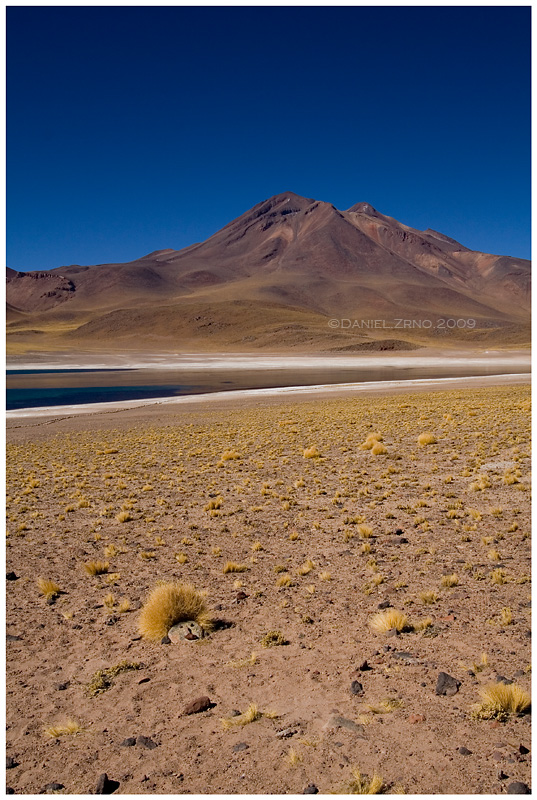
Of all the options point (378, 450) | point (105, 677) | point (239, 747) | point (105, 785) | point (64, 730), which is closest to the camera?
point (105, 785)

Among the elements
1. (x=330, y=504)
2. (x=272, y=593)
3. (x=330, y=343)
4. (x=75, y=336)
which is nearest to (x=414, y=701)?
(x=272, y=593)

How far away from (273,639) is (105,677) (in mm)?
1670

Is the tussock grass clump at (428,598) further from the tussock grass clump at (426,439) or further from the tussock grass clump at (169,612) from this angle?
the tussock grass clump at (426,439)

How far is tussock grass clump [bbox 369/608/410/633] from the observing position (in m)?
6.08

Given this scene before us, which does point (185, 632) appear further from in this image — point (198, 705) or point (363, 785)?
point (363, 785)

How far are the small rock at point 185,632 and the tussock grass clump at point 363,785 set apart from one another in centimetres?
269

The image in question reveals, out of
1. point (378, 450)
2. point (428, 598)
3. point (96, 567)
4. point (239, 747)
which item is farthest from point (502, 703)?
point (378, 450)

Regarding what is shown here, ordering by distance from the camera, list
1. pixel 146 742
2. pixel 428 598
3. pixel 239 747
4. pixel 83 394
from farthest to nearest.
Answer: pixel 83 394
pixel 428 598
pixel 146 742
pixel 239 747

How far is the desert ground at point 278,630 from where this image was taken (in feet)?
13.6

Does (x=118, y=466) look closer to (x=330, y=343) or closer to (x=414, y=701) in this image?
(x=414, y=701)

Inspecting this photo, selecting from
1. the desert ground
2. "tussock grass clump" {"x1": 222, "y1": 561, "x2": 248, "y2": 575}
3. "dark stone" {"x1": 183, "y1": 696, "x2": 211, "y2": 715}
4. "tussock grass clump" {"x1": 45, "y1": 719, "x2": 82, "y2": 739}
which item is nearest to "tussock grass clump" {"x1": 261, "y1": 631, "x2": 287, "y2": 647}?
the desert ground

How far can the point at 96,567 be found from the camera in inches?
330

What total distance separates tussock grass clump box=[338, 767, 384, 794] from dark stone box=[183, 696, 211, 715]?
1.47 meters

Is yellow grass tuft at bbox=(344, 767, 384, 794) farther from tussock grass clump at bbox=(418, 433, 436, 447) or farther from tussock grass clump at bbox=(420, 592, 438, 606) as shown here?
tussock grass clump at bbox=(418, 433, 436, 447)
